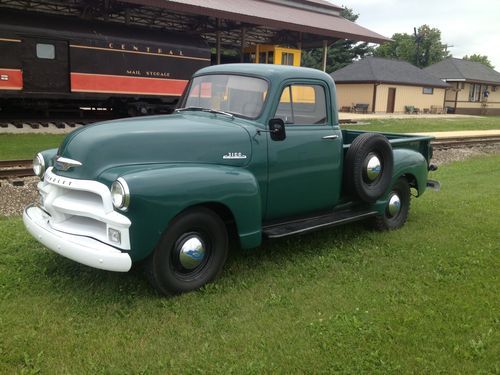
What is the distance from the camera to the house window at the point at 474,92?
1825 inches

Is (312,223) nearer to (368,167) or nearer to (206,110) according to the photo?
(368,167)

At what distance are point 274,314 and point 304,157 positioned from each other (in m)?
1.67

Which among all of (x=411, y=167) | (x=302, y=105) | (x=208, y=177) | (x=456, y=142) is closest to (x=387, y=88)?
(x=456, y=142)

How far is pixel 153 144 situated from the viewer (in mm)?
3895

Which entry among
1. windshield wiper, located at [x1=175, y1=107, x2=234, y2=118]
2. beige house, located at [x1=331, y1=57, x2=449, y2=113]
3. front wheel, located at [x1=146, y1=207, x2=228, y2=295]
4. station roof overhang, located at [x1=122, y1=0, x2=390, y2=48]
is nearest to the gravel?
windshield wiper, located at [x1=175, y1=107, x2=234, y2=118]

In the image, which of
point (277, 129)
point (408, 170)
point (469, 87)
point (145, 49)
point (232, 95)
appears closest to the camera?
point (277, 129)

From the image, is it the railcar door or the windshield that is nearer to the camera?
the windshield

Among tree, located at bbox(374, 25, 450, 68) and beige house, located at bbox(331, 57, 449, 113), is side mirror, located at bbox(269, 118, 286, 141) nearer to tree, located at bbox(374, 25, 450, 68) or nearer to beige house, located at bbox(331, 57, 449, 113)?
beige house, located at bbox(331, 57, 449, 113)

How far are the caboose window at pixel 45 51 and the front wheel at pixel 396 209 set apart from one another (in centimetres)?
1236

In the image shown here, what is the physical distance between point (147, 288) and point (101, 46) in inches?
524

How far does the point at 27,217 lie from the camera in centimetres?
419

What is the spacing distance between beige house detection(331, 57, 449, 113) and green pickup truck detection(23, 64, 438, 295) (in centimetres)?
3123

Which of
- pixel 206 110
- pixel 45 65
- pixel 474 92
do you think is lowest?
pixel 206 110

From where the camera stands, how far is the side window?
4684mm
